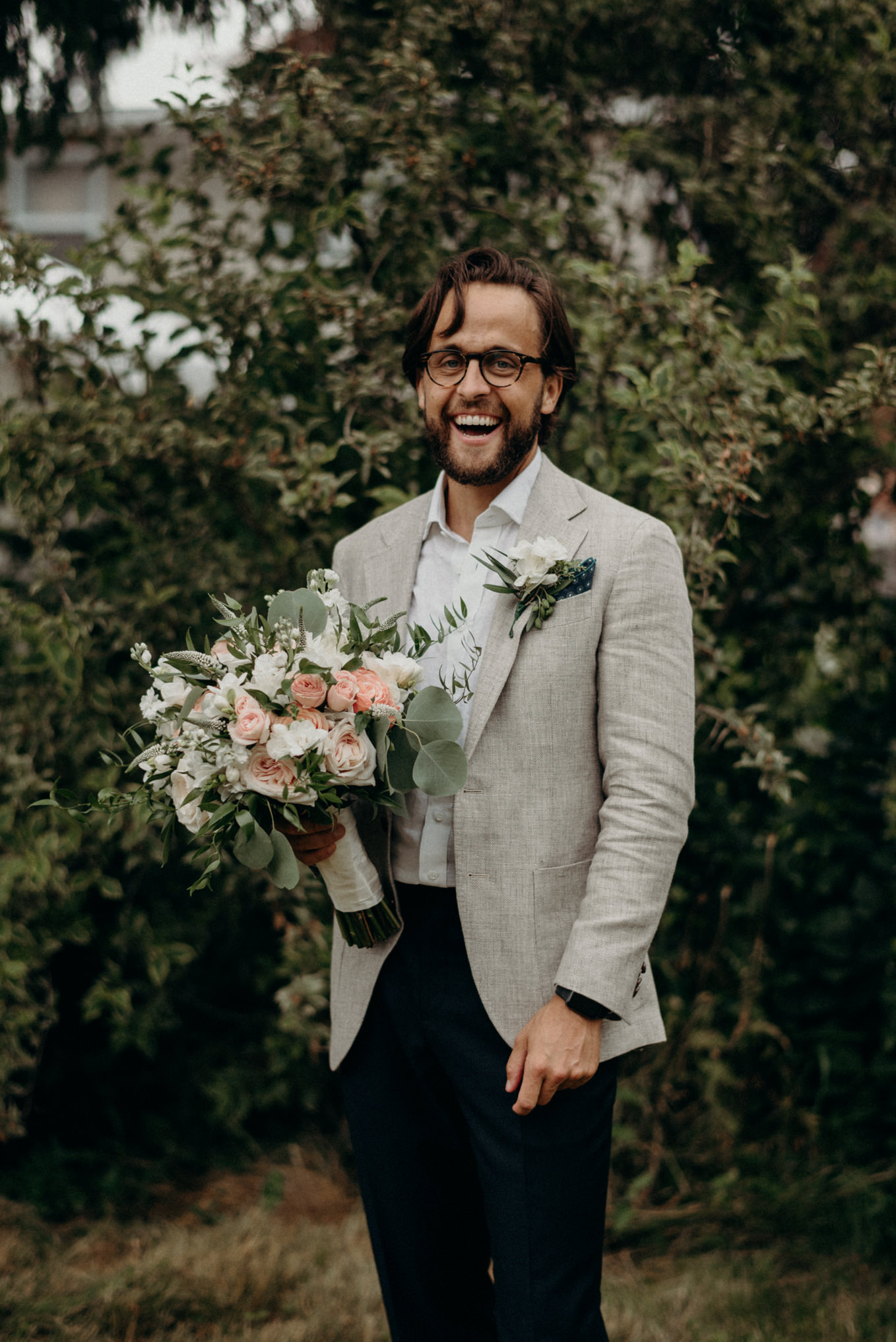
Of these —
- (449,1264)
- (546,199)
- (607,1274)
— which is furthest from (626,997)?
(546,199)

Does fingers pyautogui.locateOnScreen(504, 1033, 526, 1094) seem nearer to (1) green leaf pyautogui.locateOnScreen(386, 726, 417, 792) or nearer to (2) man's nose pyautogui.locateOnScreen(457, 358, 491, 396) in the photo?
(1) green leaf pyautogui.locateOnScreen(386, 726, 417, 792)

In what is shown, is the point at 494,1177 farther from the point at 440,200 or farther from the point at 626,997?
the point at 440,200

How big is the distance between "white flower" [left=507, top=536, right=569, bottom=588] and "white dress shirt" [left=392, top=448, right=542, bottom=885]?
0.24 ft

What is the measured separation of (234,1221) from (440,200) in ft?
9.67

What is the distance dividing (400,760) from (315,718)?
0.17 meters

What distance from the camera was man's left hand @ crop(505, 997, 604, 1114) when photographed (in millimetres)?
1556

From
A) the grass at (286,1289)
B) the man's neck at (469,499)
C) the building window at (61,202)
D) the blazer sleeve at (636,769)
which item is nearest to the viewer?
the blazer sleeve at (636,769)

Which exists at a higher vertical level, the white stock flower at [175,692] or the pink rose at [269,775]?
the white stock flower at [175,692]

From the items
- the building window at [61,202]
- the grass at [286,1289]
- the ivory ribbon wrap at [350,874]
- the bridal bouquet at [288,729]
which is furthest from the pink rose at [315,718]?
the building window at [61,202]

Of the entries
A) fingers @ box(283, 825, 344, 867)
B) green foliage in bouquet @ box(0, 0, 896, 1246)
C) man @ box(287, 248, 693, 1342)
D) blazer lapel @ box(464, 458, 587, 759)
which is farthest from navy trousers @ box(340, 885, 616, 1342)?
green foliage in bouquet @ box(0, 0, 896, 1246)

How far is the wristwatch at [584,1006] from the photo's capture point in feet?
5.05

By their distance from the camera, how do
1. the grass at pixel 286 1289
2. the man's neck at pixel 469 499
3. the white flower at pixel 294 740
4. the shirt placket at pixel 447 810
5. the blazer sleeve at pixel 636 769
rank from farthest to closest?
1. the grass at pixel 286 1289
2. the man's neck at pixel 469 499
3. the shirt placket at pixel 447 810
4. the blazer sleeve at pixel 636 769
5. the white flower at pixel 294 740

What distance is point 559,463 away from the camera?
9.19 ft

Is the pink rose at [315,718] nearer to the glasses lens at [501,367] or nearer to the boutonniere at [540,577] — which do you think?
the boutonniere at [540,577]
